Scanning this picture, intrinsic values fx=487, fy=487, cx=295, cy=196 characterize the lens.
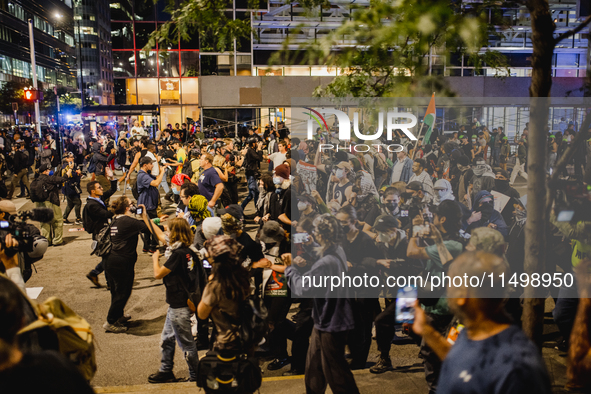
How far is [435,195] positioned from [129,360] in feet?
19.1

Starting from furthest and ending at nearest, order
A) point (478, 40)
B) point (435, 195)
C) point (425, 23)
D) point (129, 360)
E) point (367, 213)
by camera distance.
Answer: point (435, 195)
point (367, 213)
point (129, 360)
point (478, 40)
point (425, 23)

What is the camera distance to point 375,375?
539cm

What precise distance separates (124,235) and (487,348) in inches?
214

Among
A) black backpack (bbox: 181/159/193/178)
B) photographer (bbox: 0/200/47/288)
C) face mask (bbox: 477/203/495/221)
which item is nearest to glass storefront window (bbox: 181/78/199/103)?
black backpack (bbox: 181/159/193/178)

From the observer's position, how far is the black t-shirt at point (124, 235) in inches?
264

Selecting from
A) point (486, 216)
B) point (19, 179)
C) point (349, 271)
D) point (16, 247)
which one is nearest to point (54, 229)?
point (16, 247)

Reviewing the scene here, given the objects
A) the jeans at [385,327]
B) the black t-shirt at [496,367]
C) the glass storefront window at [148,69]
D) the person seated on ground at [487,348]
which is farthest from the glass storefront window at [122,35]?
the black t-shirt at [496,367]

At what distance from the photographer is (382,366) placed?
5512 mm

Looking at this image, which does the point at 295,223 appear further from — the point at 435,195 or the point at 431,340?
the point at 431,340

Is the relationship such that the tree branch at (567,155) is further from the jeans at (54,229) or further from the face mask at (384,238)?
the jeans at (54,229)

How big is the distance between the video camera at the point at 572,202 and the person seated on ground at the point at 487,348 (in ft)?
14.0

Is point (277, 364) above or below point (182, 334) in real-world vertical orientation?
below

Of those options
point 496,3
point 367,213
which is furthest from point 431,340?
point 367,213

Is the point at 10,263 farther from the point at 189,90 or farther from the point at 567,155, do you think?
the point at 189,90
